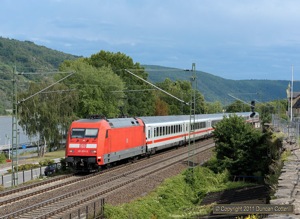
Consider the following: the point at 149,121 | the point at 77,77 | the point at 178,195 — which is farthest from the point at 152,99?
the point at 178,195

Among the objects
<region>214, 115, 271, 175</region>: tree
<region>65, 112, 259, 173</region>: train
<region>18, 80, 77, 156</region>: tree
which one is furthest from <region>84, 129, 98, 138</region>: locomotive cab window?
<region>18, 80, 77, 156</region>: tree

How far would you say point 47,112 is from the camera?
57500 millimetres

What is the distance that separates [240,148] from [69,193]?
15.4 metres

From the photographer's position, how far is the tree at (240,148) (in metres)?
34.4

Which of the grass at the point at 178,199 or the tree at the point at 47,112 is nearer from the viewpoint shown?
the grass at the point at 178,199

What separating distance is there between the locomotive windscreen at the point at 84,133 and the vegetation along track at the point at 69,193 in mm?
2499

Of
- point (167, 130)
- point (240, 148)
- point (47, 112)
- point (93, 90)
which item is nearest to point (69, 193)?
point (240, 148)

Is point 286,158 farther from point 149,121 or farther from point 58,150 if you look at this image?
point 58,150

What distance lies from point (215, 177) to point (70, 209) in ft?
47.5

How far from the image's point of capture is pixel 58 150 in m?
67.3

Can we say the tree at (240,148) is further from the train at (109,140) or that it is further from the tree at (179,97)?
the tree at (179,97)

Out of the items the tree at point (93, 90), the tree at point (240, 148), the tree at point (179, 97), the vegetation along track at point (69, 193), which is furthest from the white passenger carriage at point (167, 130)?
the tree at point (179, 97)

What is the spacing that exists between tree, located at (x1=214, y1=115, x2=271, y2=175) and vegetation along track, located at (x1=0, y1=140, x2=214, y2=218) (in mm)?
4403

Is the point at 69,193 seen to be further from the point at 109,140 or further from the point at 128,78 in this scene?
the point at 128,78
